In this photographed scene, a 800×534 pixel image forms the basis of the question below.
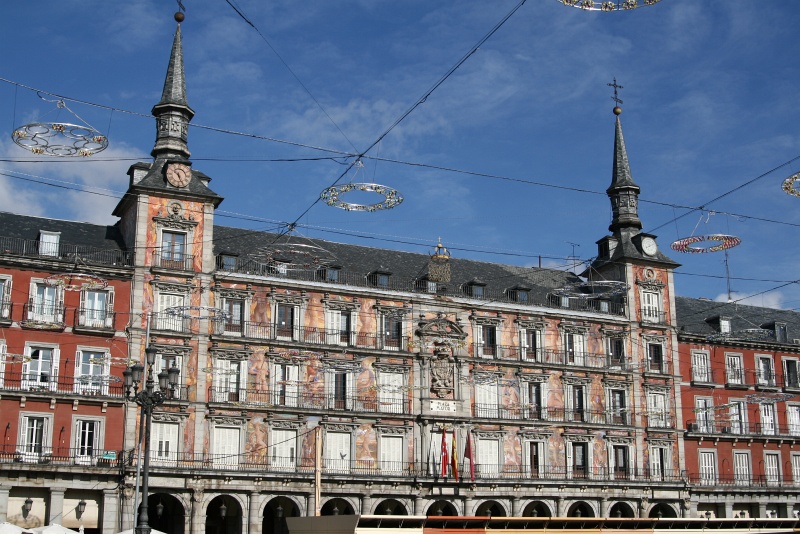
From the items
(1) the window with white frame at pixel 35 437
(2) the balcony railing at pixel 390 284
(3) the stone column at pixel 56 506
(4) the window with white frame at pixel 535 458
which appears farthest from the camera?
(4) the window with white frame at pixel 535 458

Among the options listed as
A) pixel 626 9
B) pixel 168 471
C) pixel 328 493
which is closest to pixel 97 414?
pixel 168 471

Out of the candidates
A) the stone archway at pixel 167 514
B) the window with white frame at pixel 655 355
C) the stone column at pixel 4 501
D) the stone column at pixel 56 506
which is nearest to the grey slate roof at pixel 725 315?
the window with white frame at pixel 655 355

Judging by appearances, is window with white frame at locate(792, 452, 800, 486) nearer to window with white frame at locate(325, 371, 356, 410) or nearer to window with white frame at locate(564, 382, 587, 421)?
window with white frame at locate(564, 382, 587, 421)

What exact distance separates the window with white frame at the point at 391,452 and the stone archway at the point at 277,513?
503 centimetres

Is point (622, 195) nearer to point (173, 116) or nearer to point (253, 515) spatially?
point (173, 116)

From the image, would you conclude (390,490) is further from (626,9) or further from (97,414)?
(626,9)

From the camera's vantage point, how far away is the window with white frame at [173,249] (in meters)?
51.0

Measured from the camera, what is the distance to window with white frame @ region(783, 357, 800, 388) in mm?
65125

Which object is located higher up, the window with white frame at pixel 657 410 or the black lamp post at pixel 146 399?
the window with white frame at pixel 657 410

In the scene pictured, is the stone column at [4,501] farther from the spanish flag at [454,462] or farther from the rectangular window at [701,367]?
the rectangular window at [701,367]

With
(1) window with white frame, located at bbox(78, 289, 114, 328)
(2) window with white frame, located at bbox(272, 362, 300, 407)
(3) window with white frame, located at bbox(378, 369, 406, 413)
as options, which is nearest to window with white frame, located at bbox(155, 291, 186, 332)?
(1) window with white frame, located at bbox(78, 289, 114, 328)

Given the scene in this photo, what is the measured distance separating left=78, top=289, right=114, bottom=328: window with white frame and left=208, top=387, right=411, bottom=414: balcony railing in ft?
19.8

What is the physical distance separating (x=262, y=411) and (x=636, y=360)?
891 inches

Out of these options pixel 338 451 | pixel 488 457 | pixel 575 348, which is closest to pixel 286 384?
pixel 338 451
